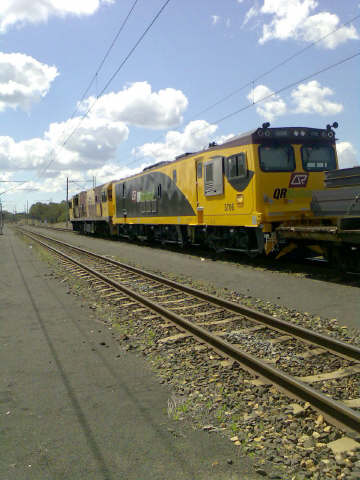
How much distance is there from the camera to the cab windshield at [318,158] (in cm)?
1169

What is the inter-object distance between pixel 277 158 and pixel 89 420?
30.6 feet

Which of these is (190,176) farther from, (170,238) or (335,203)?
(335,203)

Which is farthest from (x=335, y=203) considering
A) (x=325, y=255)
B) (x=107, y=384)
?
(x=107, y=384)

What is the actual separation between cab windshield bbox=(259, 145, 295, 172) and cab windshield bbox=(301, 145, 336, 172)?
0.46m

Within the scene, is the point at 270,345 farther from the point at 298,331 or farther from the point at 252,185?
the point at 252,185

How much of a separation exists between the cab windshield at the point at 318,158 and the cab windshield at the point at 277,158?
0.46 meters

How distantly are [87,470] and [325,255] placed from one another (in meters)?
8.43

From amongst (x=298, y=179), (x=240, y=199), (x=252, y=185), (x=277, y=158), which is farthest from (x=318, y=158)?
(x=240, y=199)

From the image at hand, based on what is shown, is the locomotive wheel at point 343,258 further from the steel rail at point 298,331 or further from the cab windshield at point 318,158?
the steel rail at point 298,331

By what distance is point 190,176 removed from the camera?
1463 centimetres

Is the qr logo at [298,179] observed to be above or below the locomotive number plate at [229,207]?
above

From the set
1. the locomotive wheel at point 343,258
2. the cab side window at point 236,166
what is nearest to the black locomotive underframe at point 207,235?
the cab side window at point 236,166

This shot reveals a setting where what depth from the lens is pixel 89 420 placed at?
3.56m

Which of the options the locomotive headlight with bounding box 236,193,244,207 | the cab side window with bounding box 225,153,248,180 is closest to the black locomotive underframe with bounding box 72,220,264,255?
the locomotive headlight with bounding box 236,193,244,207
